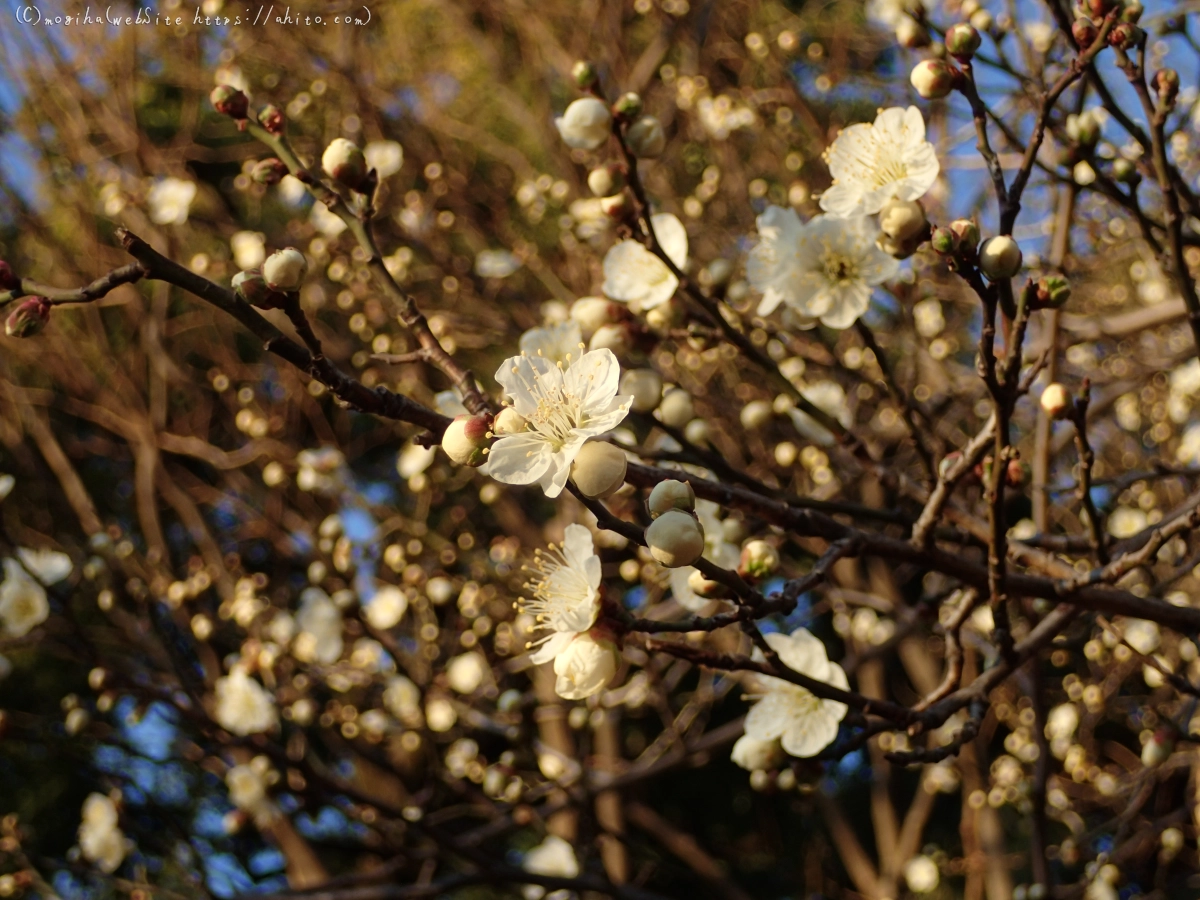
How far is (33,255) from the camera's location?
20.6 ft

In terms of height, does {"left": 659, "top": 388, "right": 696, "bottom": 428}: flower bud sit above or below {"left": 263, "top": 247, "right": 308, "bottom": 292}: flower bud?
above

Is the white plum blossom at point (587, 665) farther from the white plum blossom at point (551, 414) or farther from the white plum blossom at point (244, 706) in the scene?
the white plum blossom at point (244, 706)

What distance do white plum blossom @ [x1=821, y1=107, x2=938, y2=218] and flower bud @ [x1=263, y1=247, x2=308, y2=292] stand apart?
0.77 m

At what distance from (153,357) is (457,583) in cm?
222

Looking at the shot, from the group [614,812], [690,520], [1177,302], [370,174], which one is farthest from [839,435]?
[614,812]

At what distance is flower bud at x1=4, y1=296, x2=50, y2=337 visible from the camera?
1011mm

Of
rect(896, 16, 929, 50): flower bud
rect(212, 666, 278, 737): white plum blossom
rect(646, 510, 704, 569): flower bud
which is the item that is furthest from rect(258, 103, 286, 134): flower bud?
rect(212, 666, 278, 737): white plum blossom

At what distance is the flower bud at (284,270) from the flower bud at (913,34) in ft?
3.93

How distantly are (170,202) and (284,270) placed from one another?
11.0 ft

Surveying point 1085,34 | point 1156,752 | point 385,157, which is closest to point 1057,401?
point 1085,34

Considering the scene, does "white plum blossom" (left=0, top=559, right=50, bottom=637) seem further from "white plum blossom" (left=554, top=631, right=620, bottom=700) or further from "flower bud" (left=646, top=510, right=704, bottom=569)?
"flower bud" (left=646, top=510, right=704, bottom=569)

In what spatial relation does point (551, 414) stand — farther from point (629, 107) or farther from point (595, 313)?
point (629, 107)

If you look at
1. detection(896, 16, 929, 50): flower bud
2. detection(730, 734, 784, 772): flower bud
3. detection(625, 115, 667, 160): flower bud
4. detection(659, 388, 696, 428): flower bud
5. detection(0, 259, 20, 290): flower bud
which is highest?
detection(896, 16, 929, 50): flower bud

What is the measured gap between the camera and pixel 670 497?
989mm
